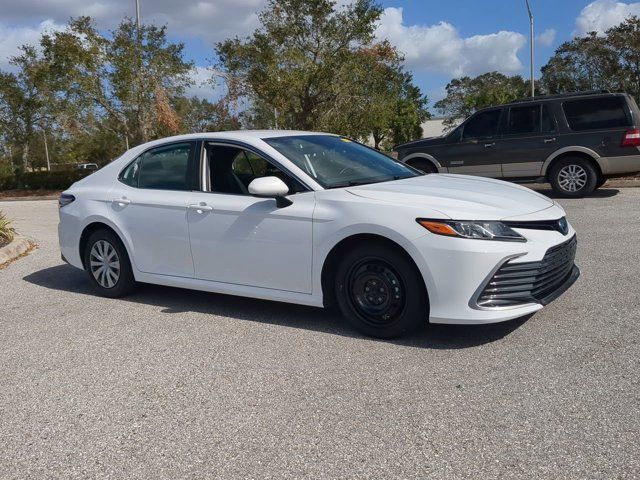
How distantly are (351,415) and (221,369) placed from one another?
1.14 m

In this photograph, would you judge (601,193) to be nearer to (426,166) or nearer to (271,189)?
(426,166)

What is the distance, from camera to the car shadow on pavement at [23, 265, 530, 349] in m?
4.59

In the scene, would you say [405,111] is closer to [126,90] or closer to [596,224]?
[126,90]

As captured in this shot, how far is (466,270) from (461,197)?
25.2 inches

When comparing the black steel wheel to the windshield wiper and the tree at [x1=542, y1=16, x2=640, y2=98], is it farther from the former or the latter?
the tree at [x1=542, y1=16, x2=640, y2=98]

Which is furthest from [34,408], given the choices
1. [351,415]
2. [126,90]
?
[126,90]

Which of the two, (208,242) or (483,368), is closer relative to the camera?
(483,368)

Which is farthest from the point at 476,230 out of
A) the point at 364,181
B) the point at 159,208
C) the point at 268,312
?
the point at 159,208

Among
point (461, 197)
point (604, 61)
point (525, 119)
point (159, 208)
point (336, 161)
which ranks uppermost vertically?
point (604, 61)

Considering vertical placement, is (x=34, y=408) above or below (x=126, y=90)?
below

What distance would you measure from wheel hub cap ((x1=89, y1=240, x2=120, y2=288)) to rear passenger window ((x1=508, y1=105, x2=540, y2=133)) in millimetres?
8771

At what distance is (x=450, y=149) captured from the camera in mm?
12961

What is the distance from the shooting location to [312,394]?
3779 millimetres

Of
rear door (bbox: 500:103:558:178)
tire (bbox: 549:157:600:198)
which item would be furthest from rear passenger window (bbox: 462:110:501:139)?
tire (bbox: 549:157:600:198)
